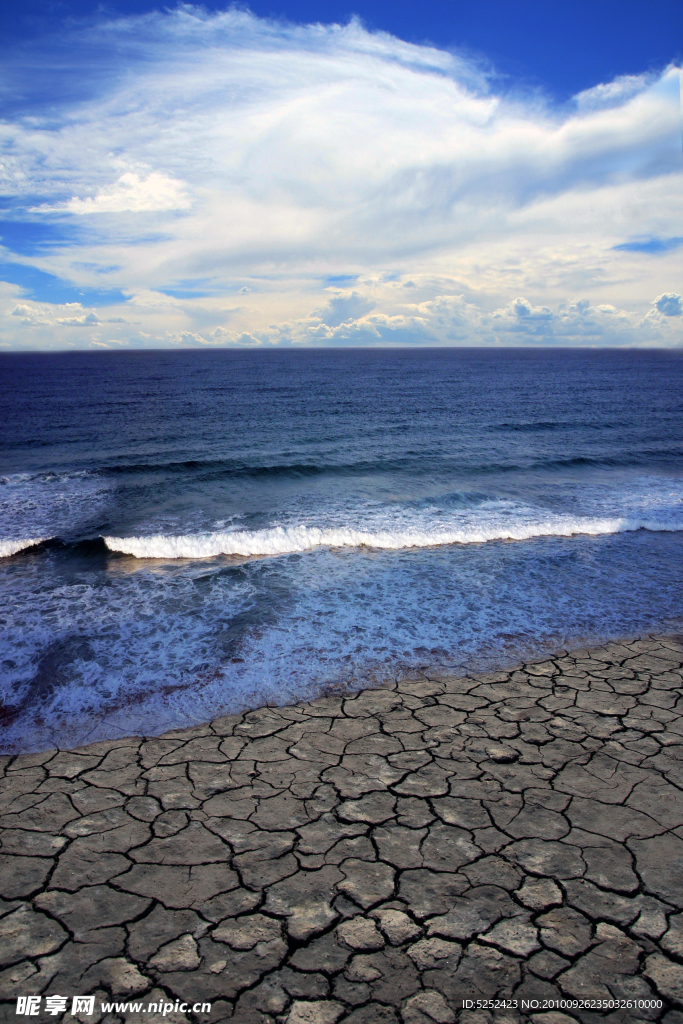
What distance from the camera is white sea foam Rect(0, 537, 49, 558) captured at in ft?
46.1

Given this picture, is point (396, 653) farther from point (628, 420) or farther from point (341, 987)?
point (628, 420)

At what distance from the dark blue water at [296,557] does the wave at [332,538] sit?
0.21 feet

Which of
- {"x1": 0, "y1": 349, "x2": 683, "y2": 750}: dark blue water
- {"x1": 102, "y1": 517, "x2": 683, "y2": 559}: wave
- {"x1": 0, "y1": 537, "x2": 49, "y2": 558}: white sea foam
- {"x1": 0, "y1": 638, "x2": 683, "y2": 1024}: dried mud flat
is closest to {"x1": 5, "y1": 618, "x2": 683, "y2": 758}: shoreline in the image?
{"x1": 0, "y1": 349, "x2": 683, "y2": 750}: dark blue water

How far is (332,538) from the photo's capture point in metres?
14.8

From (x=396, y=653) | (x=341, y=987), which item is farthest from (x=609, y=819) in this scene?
(x=396, y=653)

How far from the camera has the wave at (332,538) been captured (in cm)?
1427

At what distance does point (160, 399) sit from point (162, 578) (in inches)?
1283

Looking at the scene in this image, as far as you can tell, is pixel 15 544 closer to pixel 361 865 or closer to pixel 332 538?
pixel 332 538

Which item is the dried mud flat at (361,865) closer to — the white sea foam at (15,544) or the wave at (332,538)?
the wave at (332,538)

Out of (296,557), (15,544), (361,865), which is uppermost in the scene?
(15,544)

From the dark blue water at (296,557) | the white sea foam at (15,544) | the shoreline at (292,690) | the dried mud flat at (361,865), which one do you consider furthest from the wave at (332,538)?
the dried mud flat at (361,865)

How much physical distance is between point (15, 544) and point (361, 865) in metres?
13.0

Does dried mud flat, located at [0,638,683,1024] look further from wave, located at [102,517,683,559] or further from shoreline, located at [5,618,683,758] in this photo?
wave, located at [102,517,683,559]

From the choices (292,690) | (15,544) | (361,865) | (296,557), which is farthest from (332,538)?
(361,865)
